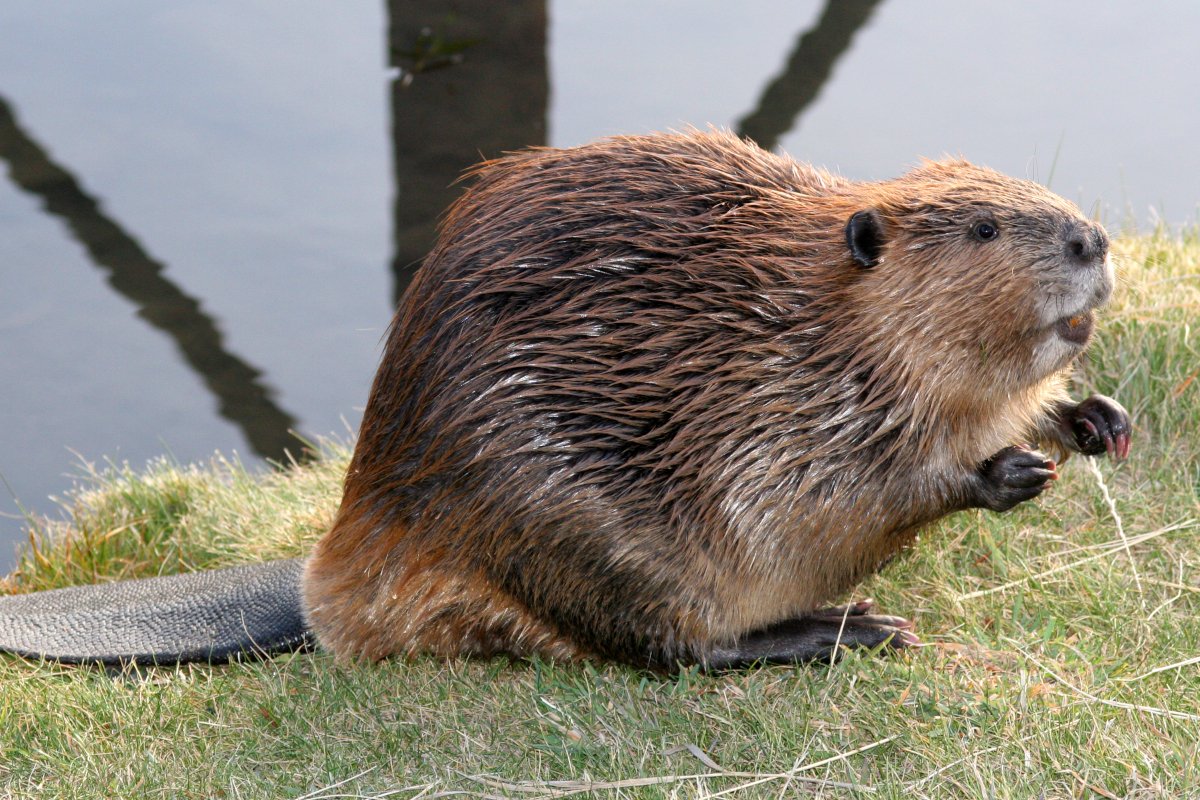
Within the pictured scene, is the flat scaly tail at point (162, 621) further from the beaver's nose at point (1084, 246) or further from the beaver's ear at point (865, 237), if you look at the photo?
the beaver's nose at point (1084, 246)

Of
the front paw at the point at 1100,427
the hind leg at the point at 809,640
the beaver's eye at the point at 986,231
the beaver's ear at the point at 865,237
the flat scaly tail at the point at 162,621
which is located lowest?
the flat scaly tail at the point at 162,621

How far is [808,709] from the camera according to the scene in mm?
2732

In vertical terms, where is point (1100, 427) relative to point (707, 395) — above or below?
below

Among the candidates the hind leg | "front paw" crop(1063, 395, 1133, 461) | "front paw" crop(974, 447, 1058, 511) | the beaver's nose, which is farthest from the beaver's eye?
the hind leg

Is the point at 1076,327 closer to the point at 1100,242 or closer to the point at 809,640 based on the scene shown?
the point at 1100,242

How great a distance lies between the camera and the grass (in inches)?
100

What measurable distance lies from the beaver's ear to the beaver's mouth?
34cm

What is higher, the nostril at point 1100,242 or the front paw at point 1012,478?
the nostril at point 1100,242

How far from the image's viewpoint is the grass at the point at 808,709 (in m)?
2.55

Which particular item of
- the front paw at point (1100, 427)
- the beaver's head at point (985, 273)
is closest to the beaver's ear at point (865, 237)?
the beaver's head at point (985, 273)

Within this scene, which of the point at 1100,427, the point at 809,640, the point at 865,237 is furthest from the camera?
the point at 1100,427

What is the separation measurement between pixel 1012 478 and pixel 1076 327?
0.98 feet

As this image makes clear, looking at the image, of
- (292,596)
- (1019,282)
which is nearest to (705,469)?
(1019,282)

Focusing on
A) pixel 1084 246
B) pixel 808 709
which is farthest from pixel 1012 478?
pixel 808 709
